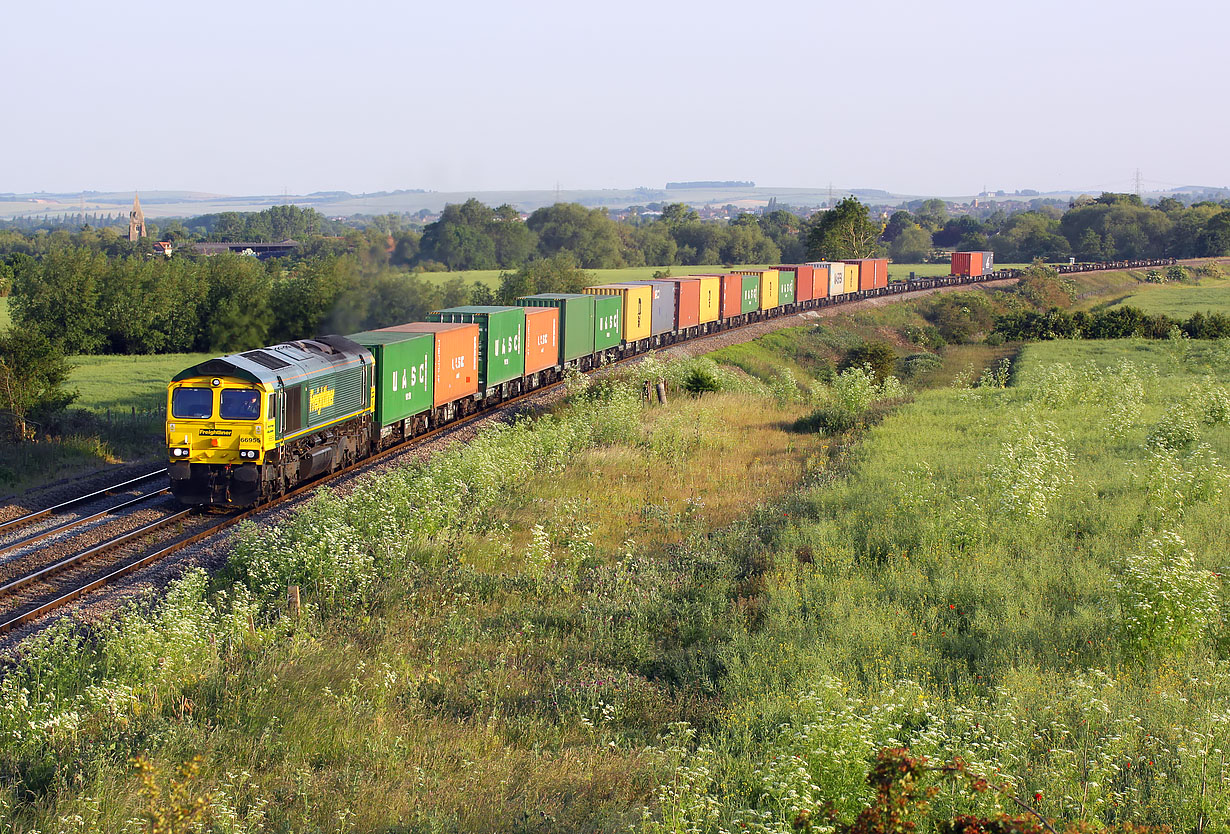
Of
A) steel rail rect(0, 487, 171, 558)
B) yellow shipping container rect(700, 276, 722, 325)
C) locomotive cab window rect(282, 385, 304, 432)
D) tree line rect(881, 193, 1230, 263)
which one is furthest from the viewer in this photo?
tree line rect(881, 193, 1230, 263)

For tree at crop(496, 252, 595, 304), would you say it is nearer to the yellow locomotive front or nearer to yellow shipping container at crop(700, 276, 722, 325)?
yellow shipping container at crop(700, 276, 722, 325)

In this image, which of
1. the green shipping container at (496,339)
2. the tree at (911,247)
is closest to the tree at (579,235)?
the tree at (911,247)

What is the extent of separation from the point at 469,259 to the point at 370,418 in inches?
2777

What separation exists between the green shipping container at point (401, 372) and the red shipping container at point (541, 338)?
7296 millimetres

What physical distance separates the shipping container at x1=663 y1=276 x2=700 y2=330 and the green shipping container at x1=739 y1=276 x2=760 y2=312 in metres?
7.40

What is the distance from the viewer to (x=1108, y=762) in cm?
825

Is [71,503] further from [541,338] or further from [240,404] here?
[541,338]

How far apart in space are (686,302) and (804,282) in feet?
71.7

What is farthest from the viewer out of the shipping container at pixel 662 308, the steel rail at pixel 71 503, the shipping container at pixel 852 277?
the shipping container at pixel 852 277

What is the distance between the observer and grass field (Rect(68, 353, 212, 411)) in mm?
41750

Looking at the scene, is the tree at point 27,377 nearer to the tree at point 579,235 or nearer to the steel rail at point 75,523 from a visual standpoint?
the steel rail at point 75,523

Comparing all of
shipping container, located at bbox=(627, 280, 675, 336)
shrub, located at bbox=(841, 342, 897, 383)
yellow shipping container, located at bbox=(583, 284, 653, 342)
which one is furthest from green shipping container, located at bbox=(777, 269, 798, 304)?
yellow shipping container, located at bbox=(583, 284, 653, 342)

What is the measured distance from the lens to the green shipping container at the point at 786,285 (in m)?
69.4

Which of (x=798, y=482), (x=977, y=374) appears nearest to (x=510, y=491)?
(x=798, y=482)
